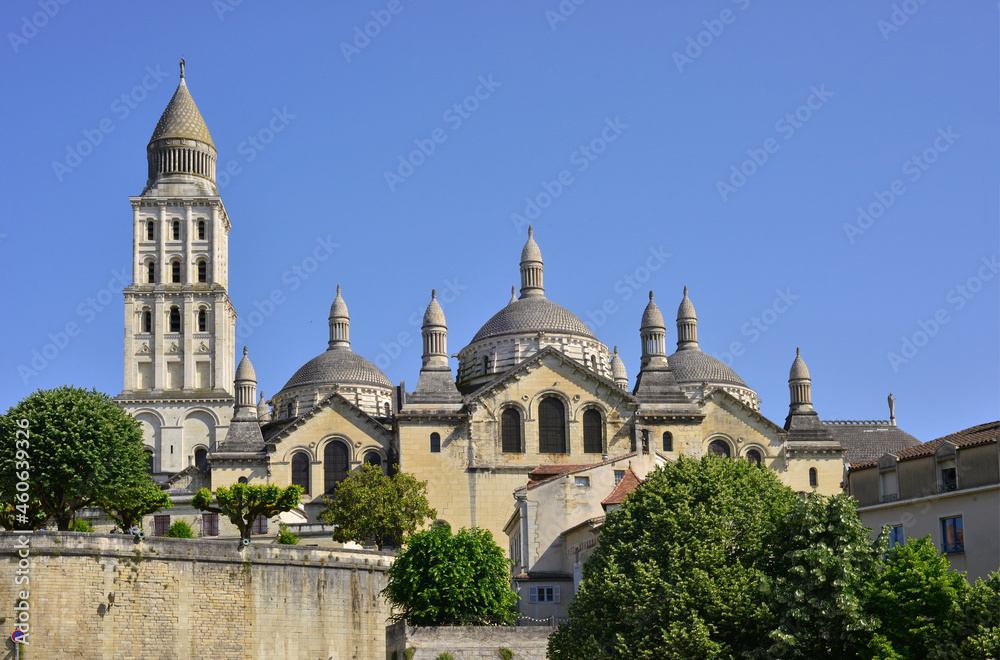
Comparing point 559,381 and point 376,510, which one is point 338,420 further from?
point 376,510

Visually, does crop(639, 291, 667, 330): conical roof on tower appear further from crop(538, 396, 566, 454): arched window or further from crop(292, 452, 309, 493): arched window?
crop(292, 452, 309, 493): arched window

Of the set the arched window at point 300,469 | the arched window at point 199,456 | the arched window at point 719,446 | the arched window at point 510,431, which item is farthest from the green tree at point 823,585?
the arched window at point 199,456

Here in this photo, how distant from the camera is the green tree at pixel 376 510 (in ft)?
213

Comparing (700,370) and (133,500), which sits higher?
(700,370)

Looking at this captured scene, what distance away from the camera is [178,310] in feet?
318

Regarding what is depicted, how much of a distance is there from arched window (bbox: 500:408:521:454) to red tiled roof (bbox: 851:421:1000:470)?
1360 inches

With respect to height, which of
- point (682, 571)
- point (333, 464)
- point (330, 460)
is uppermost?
point (330, 460)

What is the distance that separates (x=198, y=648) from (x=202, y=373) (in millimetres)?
47651

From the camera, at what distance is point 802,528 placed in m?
34.7

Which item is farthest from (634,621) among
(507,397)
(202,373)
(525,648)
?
(202,373)

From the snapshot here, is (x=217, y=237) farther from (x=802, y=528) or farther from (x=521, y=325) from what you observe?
(x=802, y=528)

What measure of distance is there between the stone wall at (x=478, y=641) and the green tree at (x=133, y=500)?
47.0 ft

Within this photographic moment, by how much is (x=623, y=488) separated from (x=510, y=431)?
69.1 ft

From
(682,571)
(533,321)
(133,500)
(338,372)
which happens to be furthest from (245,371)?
(682,571)
